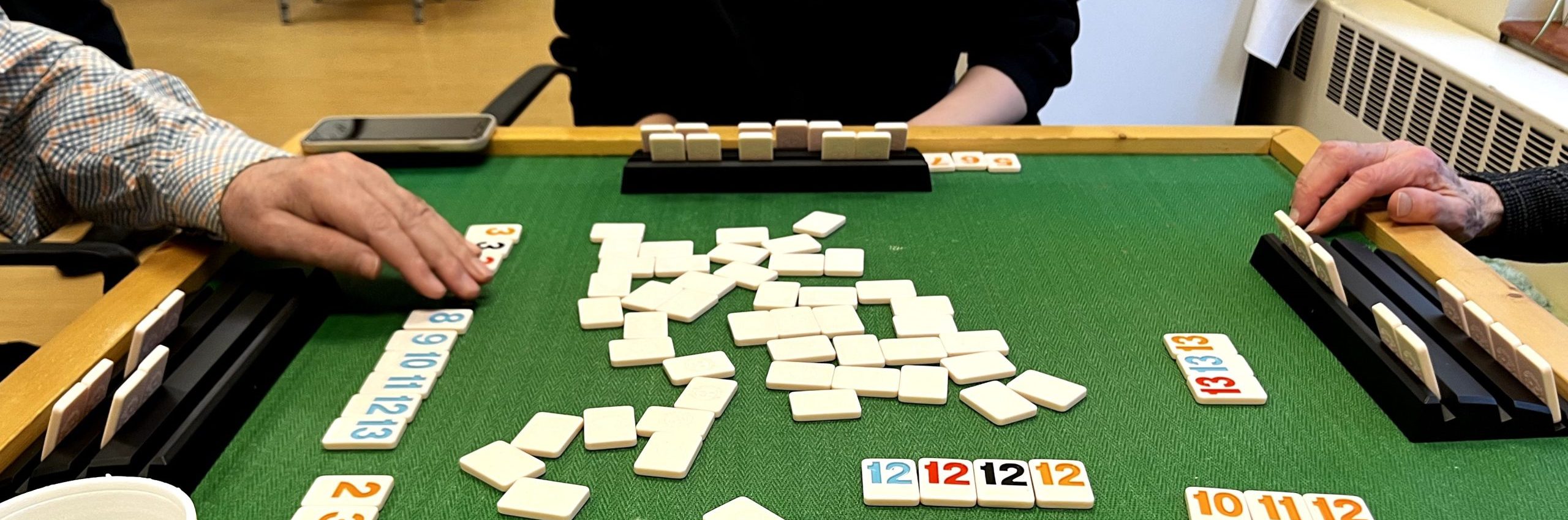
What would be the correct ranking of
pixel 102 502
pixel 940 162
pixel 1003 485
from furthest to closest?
pixel 940 162
pixel 1003 485
pixel 102 502

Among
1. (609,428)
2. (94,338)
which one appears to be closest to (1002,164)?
(609,428)

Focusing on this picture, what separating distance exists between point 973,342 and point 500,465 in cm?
46

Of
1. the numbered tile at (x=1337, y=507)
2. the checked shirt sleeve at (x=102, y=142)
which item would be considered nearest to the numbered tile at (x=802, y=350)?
the numbered tile at (x=1337, y=507)

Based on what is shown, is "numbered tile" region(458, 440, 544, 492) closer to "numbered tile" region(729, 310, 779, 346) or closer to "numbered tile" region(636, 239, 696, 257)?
"numbered tile" region(729, 310, 779, 346)

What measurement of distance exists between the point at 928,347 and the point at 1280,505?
1.10 ft

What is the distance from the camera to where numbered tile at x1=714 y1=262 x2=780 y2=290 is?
1086 millimetres

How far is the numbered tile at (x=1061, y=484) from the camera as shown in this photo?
741 mm

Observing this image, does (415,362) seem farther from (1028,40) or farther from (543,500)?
(1028,40)

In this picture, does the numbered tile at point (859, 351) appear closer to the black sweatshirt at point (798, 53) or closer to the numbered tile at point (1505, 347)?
the numbered tile at point (1505, 347)

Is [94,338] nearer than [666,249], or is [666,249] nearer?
[94,338]

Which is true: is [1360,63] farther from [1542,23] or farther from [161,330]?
[161,330]

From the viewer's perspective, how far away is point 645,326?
100 centimetres

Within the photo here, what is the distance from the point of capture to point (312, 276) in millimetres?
1024

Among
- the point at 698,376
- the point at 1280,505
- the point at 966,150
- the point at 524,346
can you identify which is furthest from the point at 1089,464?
the point at 966,150
